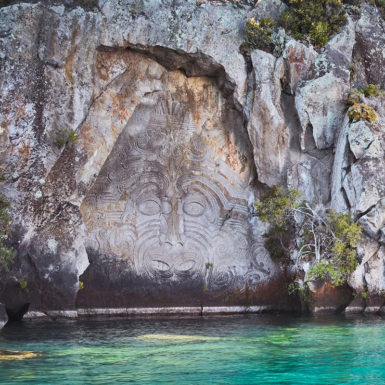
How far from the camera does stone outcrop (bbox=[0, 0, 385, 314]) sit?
19938mm

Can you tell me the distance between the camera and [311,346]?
14.8 m

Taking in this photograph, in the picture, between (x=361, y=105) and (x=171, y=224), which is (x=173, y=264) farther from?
(x=361, y=105)

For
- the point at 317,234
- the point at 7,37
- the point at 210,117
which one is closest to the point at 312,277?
the point at 317,234

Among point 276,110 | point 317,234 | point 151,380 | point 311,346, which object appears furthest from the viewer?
point 276,110

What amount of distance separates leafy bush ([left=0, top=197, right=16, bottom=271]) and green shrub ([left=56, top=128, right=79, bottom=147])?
2532 mm

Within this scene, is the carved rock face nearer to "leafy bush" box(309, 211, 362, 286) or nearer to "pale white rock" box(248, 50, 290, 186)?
"pale white rock" box(248, 50, 290, 186)

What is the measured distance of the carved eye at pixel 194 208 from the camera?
925 inches

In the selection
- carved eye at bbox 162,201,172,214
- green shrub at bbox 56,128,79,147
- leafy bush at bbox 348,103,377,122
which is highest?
leafy bush at bbox 348,103,377,122

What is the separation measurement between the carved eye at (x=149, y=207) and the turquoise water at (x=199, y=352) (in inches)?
186

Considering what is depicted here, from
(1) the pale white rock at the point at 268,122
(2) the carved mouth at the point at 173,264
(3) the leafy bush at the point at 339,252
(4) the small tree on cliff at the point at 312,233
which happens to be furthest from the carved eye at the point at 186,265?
(3) the leafy bush at the point at 339,252

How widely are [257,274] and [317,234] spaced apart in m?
3.54

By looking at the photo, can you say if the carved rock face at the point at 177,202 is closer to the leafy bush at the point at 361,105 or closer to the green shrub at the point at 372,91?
the leafy bush at the point at 361,105

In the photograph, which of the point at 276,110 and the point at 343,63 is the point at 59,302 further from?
the point at 343,63

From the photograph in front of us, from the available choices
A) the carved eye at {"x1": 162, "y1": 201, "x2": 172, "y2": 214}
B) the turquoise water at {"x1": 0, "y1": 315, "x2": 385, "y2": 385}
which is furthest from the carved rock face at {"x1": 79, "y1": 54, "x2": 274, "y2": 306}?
the turquoise water at {"x1": 0, "y1": 315, "x2": 385, "y2": 385}
